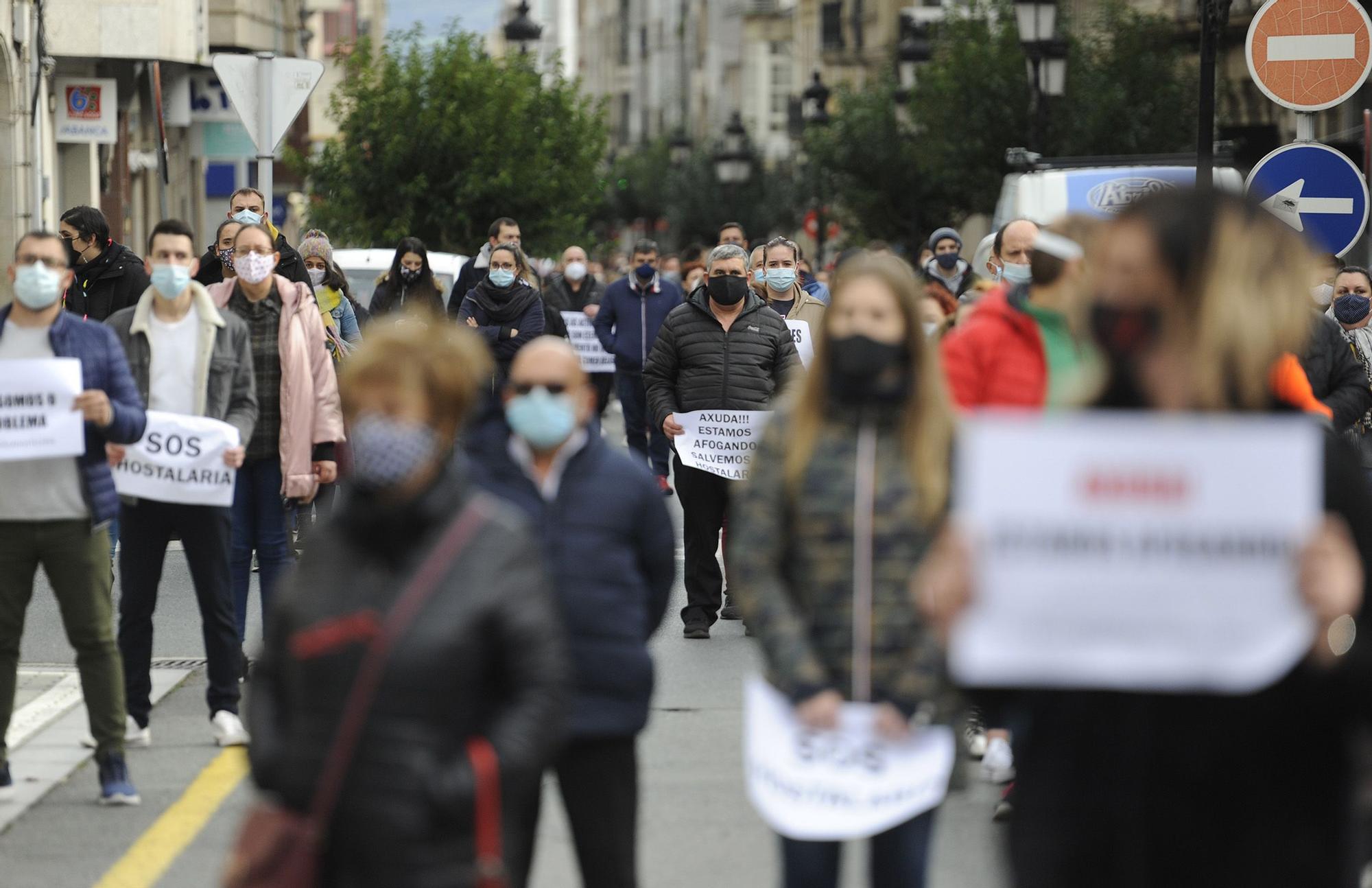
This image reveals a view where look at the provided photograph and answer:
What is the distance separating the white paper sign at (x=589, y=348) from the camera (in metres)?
21.4

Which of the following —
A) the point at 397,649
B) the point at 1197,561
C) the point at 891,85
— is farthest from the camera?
the point at 891,85

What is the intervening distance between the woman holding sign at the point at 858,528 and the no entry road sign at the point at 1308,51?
26.2ft

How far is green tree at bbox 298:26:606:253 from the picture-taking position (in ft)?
98.0

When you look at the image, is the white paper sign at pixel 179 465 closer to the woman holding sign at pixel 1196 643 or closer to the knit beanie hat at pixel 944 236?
the woman holding sign at pixel 1196 643

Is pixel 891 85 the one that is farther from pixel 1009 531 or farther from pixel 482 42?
pixel 1009 531

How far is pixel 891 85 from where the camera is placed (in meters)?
41.4

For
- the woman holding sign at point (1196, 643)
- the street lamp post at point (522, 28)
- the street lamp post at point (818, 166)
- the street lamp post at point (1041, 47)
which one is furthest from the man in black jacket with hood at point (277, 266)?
the street lamp post at point (818, 166)

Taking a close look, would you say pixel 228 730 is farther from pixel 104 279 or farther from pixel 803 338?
pixel 803 338

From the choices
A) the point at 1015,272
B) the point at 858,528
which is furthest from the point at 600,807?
the point at 1015,272

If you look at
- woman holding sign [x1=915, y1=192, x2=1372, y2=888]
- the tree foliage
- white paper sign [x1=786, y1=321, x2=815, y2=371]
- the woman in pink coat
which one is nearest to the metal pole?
white paper sign [x1=786, y1=321, x2=815, y2=371]

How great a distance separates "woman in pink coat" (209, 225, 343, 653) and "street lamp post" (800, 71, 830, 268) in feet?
100

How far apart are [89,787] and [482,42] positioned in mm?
25875

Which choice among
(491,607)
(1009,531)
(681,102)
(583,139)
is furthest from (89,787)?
(681,102)

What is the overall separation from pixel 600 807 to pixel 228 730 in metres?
3.63
